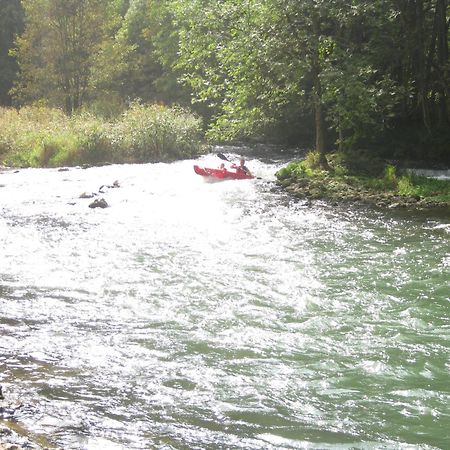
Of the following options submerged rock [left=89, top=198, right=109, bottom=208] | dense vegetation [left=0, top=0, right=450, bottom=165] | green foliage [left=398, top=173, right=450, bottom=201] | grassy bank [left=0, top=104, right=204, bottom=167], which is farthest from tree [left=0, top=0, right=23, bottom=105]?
green foliage [left=398, top=173, right=450, bottom=201]

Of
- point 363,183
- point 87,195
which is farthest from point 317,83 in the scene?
point 87,195

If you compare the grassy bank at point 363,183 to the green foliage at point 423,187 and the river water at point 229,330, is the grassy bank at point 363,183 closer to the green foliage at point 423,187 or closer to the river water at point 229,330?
the green foliage at point 423,187

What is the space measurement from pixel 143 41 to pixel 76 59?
6.75 meters

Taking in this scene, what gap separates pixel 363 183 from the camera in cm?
1622

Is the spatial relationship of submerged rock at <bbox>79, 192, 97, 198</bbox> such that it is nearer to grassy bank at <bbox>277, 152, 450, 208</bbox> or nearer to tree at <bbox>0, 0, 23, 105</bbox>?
grassy bank at <bbox>277, 152, 450, 208</bbox>

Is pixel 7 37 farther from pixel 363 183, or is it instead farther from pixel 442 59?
pixel 363 183

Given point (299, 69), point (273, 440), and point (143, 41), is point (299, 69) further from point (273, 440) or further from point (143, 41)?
point (143, 41)

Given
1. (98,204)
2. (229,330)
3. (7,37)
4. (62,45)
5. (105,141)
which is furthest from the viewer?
(7,37)

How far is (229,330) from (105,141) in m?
16.5

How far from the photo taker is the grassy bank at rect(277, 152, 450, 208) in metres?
14.5

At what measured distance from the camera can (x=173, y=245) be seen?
10891mm

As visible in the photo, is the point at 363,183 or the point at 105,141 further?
the point at 105,141

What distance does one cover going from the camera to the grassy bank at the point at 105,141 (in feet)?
72.2

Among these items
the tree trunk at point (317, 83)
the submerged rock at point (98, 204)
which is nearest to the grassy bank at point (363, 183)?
the tree trunk at point (317, 83)
